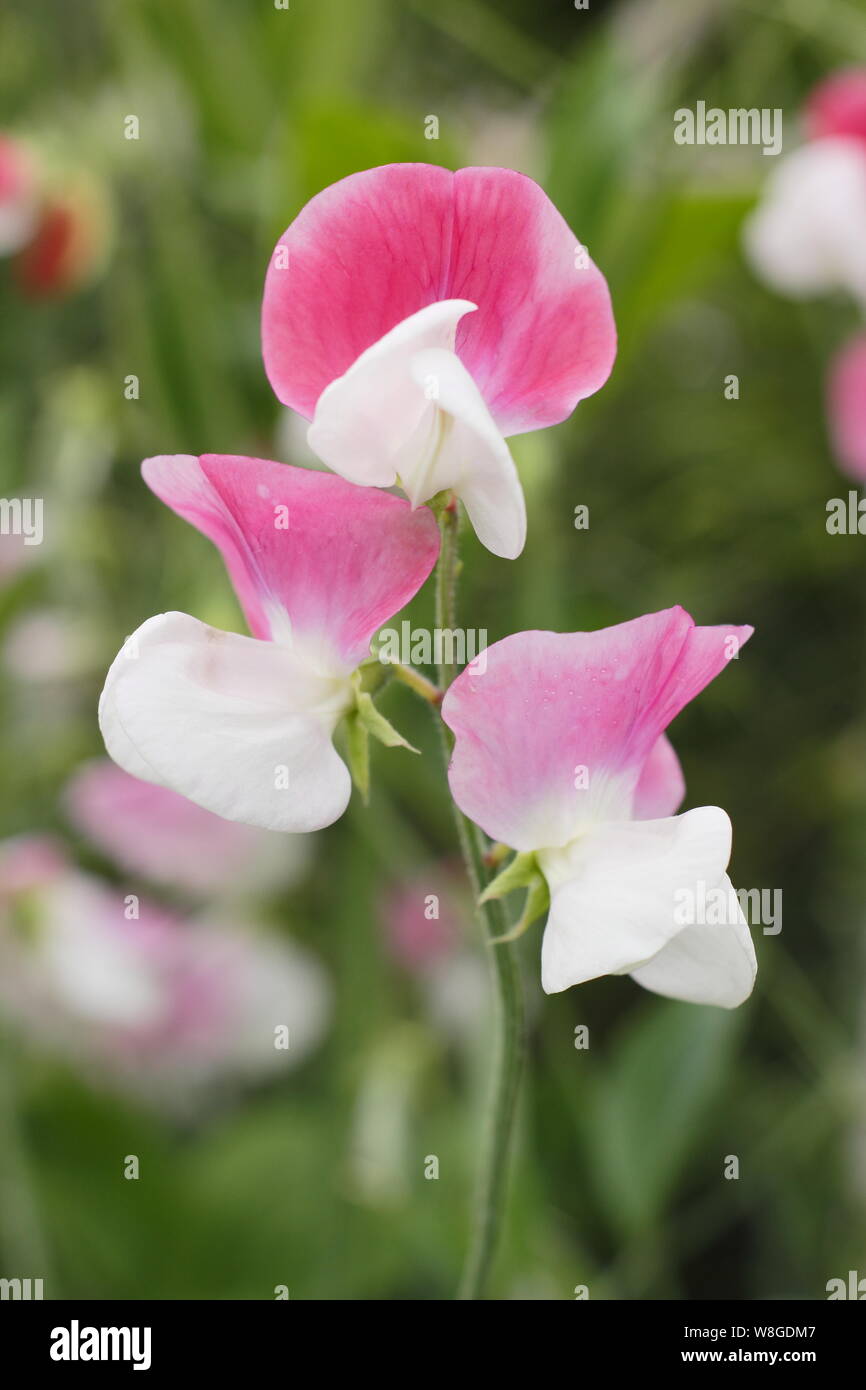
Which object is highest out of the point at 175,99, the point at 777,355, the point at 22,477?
the point at 175,99

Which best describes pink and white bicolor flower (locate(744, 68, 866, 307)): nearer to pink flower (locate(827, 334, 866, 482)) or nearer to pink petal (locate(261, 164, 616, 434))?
pink flower (locate(827, 334, 866, 482))

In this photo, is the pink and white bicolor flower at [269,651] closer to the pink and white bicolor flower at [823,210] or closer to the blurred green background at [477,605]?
the blurred green background at [477,605]

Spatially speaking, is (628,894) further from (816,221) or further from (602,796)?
(816,221)

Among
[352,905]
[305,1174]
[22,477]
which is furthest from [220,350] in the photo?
[305,1174]

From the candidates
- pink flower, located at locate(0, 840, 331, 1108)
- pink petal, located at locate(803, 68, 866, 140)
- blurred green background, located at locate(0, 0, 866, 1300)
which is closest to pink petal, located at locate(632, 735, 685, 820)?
blurred green background, located at locate(0, 0, 866, 1300)
